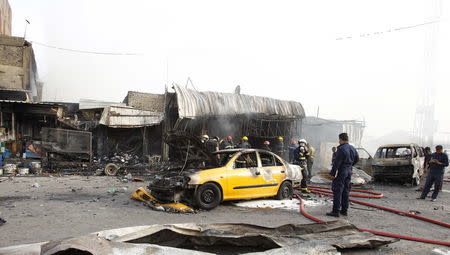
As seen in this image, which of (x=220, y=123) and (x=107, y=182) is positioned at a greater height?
(x=220, y=123)

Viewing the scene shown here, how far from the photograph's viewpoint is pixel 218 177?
7.30 metres

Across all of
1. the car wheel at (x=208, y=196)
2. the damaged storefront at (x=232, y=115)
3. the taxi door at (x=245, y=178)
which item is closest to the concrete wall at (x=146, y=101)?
the damaged storefront at (x=232, y=115)

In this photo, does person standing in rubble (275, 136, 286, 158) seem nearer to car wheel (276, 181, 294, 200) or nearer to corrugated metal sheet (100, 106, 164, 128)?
corrugated metal sheet (100, 106, 164, 128)

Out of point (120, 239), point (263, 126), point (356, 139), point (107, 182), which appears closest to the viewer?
point (120, 239)

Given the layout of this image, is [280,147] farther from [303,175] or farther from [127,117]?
[127,117]

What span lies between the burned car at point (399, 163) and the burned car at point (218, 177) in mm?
6287

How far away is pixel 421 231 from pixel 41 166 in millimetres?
14078

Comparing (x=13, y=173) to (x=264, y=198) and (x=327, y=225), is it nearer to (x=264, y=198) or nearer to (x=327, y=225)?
(x=264, y=198)

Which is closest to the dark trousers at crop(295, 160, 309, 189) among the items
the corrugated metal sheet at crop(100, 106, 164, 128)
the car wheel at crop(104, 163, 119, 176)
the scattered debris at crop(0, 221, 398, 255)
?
the scattered debris at crop(0, 221, 398, 255)

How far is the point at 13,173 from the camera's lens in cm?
1274

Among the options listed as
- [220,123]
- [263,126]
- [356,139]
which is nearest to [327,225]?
[220,123]

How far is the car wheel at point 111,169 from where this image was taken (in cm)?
1343

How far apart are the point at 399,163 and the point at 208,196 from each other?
924 cm

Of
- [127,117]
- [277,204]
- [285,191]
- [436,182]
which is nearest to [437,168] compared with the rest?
[436,182]
